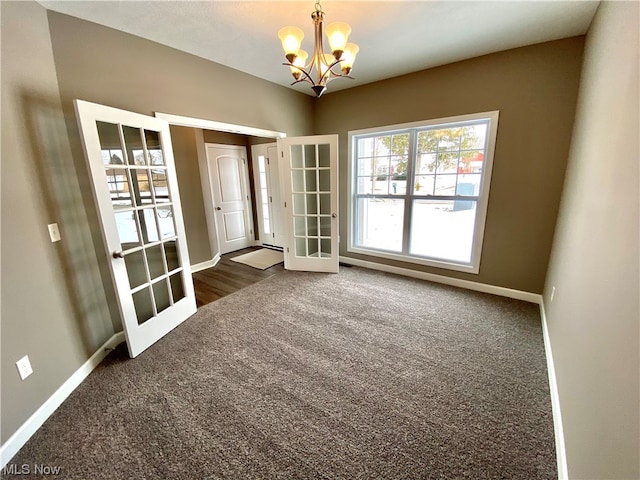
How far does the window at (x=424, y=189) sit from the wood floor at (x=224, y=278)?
1608mm

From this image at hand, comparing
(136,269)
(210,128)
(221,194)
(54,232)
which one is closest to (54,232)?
(54,232)

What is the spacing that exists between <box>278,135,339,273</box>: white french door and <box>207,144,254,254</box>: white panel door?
164cm

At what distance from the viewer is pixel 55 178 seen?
5.94 ft

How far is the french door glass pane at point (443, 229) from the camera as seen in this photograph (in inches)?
127

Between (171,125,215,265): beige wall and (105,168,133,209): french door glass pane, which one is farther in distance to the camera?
(171,125,215,265): beige wall

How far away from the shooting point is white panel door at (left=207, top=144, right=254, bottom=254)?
467 cm

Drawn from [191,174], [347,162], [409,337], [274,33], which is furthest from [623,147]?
[191,174]

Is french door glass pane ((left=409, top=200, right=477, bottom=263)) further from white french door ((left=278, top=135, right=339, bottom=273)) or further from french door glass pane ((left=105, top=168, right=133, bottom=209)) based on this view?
french door glass pane ((left=105, top=168, right=133, bottom=209))

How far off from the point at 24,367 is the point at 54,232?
33.5 inches

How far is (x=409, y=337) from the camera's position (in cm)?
234

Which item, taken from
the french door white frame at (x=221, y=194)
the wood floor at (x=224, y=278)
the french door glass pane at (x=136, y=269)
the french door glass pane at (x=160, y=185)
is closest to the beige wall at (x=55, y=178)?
the french door glass pane at (x=136, y=269)

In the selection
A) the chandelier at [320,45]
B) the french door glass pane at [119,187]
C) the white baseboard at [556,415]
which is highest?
the chandelier at [320,45]

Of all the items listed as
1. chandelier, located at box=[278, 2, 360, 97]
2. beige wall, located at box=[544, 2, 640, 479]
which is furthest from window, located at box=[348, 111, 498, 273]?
chandelier, located at box=[278, 2, 360, 97]

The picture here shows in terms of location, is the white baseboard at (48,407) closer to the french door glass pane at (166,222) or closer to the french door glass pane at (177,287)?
the french door glass pane at (177,287)
